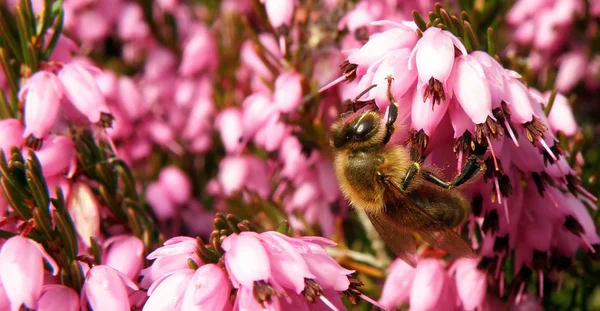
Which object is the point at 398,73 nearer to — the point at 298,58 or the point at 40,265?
the point at 40,265

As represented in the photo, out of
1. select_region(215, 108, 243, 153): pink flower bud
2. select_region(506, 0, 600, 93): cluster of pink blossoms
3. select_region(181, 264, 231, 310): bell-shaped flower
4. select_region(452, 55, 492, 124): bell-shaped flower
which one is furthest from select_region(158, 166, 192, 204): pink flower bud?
select_region(452, 55, 492, 124): bell-shaped flower

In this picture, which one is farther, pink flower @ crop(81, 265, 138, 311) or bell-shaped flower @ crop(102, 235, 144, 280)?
bell-shaped flower @ crop(102, 235, 144, 280)

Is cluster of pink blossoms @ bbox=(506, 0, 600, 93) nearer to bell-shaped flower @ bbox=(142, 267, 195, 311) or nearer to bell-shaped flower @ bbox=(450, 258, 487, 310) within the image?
bell-shaped flower @ bbox=(450, 258, 487, 310)

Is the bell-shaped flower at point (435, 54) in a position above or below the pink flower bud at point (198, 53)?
above

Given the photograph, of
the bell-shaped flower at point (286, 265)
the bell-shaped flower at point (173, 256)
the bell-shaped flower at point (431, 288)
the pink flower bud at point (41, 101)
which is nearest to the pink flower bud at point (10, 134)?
the pink flower bud at point (41, 101)

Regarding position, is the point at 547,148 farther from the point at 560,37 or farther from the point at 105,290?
the point at 560,37

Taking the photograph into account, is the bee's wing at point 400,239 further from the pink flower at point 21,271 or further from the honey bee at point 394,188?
the pink flower at point 21,271

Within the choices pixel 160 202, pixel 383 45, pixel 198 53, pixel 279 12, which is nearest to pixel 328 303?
pixel 383 45
